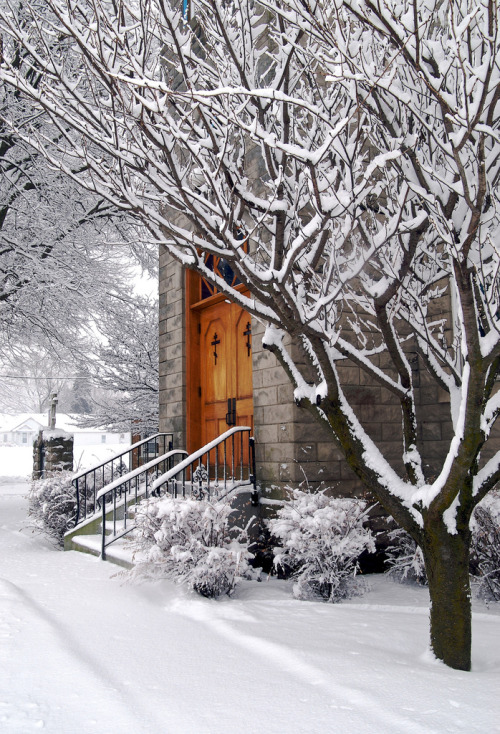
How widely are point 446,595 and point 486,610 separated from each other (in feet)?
6.24

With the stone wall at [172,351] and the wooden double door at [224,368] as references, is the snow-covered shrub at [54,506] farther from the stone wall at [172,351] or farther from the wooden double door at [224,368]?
the wooden double door at [224,368]

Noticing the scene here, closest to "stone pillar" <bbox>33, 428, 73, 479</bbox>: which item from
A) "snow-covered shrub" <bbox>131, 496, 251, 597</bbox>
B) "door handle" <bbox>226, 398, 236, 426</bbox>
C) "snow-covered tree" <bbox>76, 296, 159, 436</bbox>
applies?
"snow-covered tree" <bbox>76, 296, 159, 436</bbox>

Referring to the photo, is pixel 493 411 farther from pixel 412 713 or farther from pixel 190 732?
pixel 190 732

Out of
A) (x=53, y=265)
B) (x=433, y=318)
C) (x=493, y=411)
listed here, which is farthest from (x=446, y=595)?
(x=53, y=265)

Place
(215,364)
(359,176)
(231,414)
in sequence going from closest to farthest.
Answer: (359,176)
(231,414)
(215,364)

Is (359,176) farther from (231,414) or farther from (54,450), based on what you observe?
(54,450)

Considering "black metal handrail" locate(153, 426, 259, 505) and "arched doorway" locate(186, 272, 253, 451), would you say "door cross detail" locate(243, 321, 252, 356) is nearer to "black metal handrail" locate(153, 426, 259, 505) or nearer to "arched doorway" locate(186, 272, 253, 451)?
"arched doorway" locate(186, 272, 253, 451)

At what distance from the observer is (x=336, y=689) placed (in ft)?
9.84

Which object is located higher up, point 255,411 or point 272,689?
point 255,411

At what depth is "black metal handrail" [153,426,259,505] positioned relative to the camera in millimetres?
6426

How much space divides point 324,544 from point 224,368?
3325 mm

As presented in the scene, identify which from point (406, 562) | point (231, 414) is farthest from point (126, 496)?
point (406, 562)

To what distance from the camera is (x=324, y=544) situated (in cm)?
532

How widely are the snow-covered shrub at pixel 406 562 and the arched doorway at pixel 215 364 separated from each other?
2.23 m
